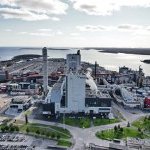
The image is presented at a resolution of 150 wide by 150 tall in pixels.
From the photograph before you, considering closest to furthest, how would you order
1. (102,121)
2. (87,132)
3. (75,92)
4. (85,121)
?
(87,132), (85,121), (102,121), (75,92)

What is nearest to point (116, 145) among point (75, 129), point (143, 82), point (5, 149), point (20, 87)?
point (75, 129)

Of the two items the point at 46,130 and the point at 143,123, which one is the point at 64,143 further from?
the point at 143,123

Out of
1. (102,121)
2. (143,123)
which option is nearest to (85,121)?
(102,121)

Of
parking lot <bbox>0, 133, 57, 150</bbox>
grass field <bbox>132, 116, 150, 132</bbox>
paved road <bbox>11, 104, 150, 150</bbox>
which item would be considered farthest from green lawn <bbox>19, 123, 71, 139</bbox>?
grass field <bbox>132, 116, 150, 132</bbox>

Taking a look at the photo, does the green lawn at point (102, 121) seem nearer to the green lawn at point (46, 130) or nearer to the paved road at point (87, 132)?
the paved road at point (87, 132)

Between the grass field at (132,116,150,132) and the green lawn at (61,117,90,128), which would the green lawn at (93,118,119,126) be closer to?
the green lawn at (61,117,90,128)

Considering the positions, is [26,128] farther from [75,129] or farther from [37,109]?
[37,109]

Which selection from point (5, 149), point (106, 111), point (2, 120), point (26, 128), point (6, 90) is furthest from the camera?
point (6, 90)
